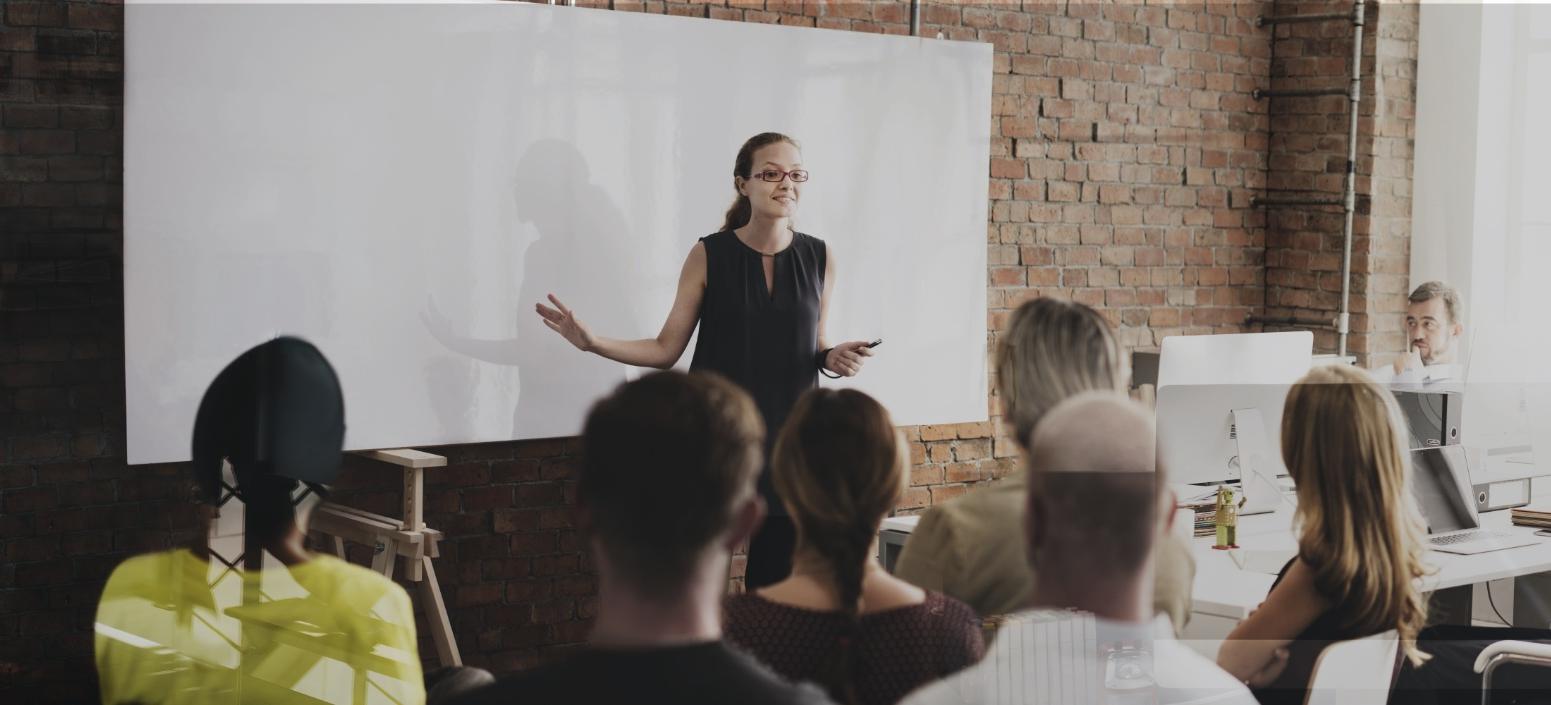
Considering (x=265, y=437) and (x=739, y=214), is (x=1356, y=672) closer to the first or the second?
(x=739, y=214)

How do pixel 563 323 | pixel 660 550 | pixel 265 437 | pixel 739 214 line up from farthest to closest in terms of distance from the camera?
pixel 563 323 < pixel 739 214 < pixel 265 437 < pixel 660 550

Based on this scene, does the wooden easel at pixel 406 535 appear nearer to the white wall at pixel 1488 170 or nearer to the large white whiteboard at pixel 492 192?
the large white whiteboard at pixel 492 192

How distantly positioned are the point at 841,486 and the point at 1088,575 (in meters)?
0.26

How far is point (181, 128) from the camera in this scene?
1860mm

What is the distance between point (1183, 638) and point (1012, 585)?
261 mm

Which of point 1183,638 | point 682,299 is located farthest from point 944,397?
point 1183,638

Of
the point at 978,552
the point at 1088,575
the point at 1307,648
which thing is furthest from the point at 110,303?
the point at 1307,648

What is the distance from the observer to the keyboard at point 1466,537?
1791 mm

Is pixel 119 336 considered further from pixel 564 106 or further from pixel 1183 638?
pixel 1183 638

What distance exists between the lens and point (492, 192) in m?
2.58

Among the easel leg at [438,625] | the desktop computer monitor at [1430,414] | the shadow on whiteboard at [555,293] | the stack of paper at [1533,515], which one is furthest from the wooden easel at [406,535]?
the stack of paper at [1533,515]

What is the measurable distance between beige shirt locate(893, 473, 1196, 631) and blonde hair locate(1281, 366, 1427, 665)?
496 millimetres

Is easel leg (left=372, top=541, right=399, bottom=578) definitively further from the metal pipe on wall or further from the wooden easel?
the metal pipe on wall

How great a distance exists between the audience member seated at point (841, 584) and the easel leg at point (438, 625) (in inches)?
29.1
